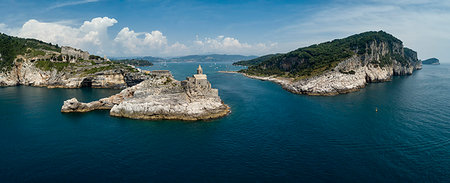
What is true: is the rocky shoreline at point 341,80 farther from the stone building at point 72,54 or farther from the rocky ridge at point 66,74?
the stone building at point 72,54

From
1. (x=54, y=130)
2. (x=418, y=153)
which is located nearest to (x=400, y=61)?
(x=418, y=153)

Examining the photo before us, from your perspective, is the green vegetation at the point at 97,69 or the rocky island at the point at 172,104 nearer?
the rocky island at the point at 172,104

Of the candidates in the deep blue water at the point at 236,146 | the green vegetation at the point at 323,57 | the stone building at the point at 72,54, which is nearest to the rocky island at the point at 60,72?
the stone building at the point at 72,54

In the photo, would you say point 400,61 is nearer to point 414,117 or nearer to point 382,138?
point 414,117

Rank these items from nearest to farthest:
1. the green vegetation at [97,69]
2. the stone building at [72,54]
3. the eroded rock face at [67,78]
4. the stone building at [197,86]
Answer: the stone building at [197,86], the eroded rock face at [67,78], the green vegetation at [97,69], the stone building at [72,54]

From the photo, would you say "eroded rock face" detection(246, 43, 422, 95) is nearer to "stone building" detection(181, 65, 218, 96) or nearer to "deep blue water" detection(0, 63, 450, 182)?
"deep blue water" detection(0, 63, 450, 182)

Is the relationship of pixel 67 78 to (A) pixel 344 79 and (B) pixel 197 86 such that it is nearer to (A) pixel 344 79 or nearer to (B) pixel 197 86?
(B) pixel 197 86

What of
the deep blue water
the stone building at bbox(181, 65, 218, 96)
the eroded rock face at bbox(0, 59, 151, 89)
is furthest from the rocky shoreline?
the eroded rock face at bbox(0, 59, 151, 89)
